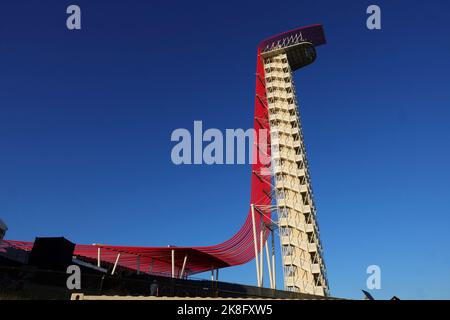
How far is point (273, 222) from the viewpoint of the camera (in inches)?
1638

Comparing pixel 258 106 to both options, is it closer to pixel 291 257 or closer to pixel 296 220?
pixel 296 220

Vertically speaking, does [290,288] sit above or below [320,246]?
below

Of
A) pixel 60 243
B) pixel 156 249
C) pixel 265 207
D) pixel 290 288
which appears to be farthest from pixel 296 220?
pixel 60 243

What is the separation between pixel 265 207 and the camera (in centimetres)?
4234

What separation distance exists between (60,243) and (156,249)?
2105 cm

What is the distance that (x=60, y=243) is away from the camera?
21688mm

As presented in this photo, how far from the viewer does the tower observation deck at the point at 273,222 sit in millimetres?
39500

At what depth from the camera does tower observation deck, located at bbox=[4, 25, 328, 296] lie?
39.5 m
